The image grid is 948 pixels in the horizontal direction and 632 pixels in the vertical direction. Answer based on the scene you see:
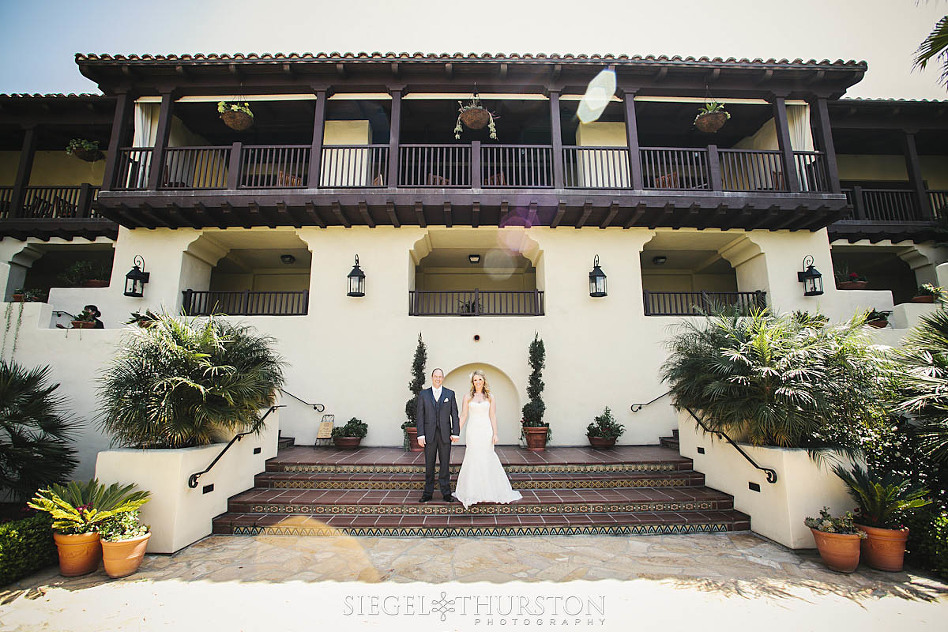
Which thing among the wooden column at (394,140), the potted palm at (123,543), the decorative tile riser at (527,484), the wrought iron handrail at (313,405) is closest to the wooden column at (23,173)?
the wrought iron handrail at (313,405)

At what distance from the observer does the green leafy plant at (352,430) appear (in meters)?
8.27

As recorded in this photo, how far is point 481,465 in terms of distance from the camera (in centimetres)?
559

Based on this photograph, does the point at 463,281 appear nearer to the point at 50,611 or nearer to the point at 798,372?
the point at 798,372

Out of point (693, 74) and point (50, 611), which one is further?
point (693, 74)

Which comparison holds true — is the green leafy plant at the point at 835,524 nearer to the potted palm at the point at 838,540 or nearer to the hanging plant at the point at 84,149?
the potted palm at the point at 838,540

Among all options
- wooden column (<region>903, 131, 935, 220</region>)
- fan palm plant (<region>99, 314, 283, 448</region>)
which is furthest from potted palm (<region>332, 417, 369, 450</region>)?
wooden column (<region>903, 131, 935, 220</region>)

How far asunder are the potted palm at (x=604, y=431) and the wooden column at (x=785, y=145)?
6.43m

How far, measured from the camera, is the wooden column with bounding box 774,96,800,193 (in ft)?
29.8

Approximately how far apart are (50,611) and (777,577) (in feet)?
21.4

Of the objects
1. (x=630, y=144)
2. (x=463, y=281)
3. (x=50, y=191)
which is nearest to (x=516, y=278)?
(x=463, y=281)

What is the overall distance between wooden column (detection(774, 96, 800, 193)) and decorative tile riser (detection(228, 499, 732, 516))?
7381mm

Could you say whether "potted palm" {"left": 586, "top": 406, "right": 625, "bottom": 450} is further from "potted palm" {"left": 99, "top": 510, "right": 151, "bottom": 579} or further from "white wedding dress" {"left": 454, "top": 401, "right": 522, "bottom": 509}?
"potted palm" {"left": 99, "top": 510, "right": 151, "bottom": 579}

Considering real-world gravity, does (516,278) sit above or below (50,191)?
below

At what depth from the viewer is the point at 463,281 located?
39.9 ft
